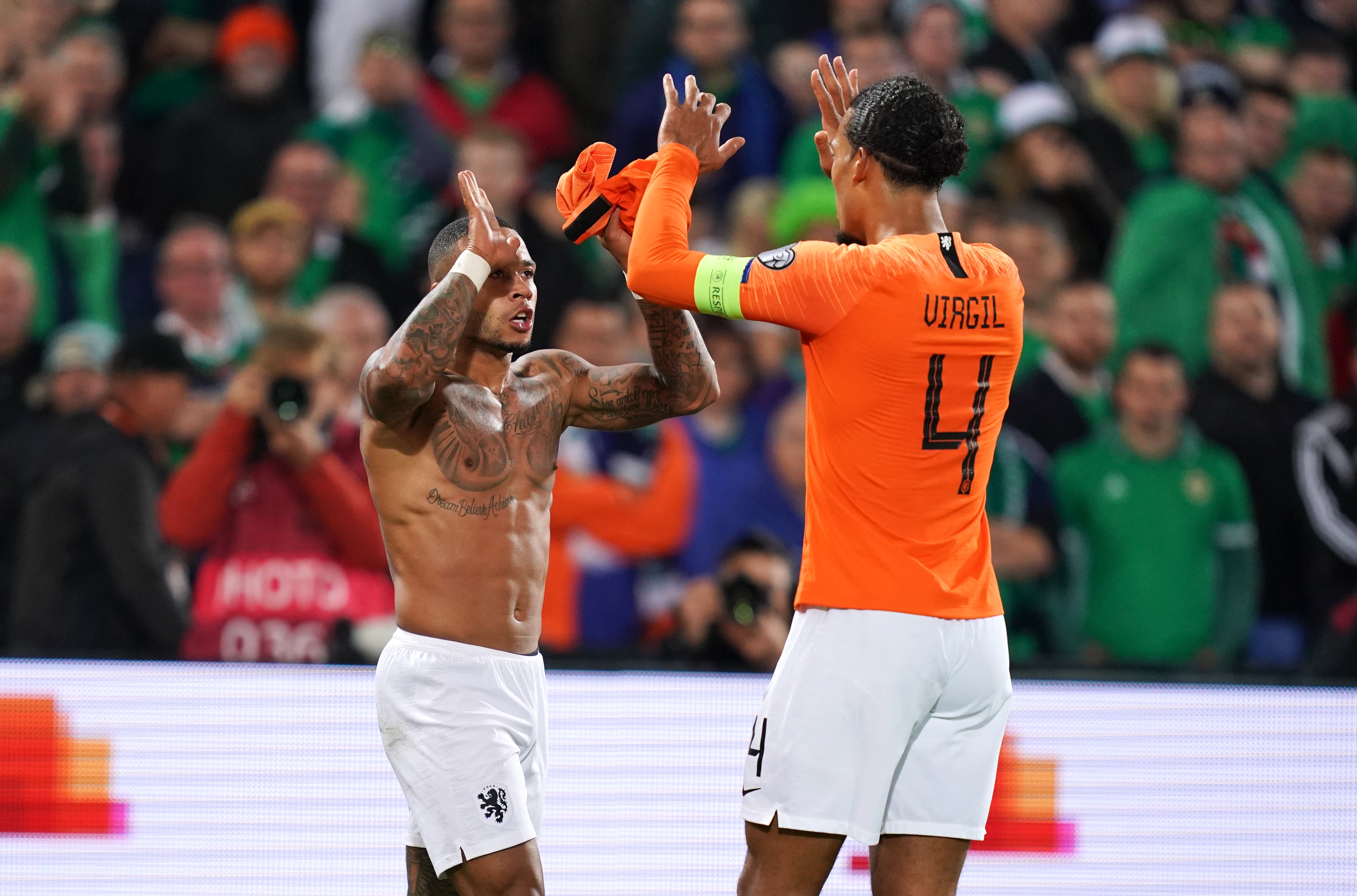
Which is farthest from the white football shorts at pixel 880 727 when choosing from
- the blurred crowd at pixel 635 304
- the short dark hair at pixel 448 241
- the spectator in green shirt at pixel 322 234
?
the spectator in green shirt at pixel 322 234

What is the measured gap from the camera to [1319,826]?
5.27 metres

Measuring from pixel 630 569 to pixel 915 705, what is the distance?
3.46 meters

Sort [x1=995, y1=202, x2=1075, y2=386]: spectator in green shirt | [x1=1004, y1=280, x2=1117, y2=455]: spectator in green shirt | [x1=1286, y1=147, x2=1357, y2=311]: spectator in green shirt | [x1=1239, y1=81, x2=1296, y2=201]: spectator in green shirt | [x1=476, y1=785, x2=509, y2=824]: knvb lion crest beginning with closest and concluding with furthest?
[x1=476, y1=785, x2=509, y2=824]: knvb lion crest < [x1=1004, y1=280, x2=1117, y2=455]: spectator in green shirt < [x1=995, y1=202, x2=1075, y2=386]: spectator in green shirt < [x1=1286, y1=147, x2=1357, y2=311]: spectator in green shirt < [x1=1239, y1=81, x2=1296, y2=201]: spectator in green shirt

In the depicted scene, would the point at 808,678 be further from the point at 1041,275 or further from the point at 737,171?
the point at 737,171

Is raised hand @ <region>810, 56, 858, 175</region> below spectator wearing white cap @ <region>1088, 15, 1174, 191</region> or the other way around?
below

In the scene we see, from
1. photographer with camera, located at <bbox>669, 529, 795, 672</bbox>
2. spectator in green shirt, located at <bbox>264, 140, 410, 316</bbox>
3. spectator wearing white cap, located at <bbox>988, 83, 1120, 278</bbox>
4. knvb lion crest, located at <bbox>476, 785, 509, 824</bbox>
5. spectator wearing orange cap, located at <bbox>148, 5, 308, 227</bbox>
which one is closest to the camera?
knvb lion crest, located at <bbox>476, 785, 509, 824</bbox>

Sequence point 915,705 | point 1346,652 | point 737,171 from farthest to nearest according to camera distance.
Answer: point 737,171 → point 1346,652 → point 915,705

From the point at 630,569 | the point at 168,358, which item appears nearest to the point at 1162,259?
the point at 630,569

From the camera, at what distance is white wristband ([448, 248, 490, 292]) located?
3.72 meters

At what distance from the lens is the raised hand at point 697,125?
3.57m

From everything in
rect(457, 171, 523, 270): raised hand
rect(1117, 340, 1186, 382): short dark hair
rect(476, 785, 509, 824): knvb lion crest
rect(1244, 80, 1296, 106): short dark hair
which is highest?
rect(1244, 80, 1296, 106): short dark hair

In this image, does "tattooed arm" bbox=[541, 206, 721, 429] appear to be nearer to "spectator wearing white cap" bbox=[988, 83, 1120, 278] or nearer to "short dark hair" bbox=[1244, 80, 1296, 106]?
"spectator wearing white cap" bbox=[988, 83, 1120, 278]

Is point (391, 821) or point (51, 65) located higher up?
point (51, 65)

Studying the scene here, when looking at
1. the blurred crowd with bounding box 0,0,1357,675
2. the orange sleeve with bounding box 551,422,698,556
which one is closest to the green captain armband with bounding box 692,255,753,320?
the blurred crowd with bounding box 0,0,1357,675
